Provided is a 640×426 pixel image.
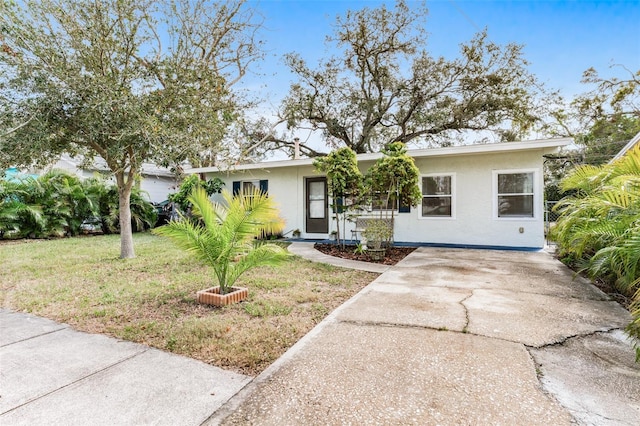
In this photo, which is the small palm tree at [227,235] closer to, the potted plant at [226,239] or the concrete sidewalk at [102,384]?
the potted plant at [226,239]

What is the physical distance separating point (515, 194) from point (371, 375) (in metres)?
8.01

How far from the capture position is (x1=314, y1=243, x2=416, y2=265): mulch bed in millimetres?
7287

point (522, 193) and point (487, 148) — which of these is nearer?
point (487, 148)

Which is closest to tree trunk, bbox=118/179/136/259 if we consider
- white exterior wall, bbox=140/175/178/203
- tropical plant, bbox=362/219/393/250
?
tropical plant, bbox=362/219/393/250

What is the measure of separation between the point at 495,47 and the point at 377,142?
6.42m

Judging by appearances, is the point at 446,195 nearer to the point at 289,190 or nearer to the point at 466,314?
the point at 289,190

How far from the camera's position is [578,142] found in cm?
2208

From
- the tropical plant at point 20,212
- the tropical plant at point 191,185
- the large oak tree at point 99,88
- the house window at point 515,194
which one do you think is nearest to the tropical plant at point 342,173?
the large oak tree at point 99,88

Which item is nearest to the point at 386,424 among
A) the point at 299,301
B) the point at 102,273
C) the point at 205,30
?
the point at 299,301

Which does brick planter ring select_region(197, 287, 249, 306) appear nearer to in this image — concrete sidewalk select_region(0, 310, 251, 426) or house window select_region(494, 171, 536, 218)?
concrete sidewalk select_region(0, 310, 251, 426)

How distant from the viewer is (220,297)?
4016 mm

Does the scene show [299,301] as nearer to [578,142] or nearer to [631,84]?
[631,84]

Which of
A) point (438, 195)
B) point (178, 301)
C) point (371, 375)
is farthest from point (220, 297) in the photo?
point (438, 195)

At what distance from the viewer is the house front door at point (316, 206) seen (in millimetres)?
11078
